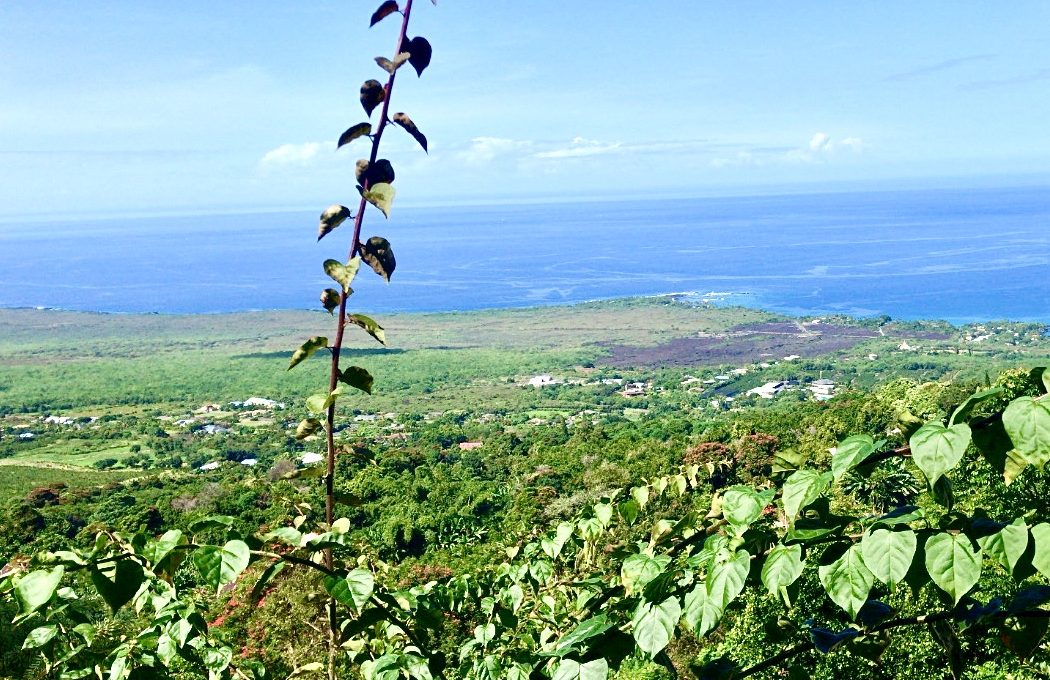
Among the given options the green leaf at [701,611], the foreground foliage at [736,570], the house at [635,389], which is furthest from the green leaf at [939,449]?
the house at [635,389]

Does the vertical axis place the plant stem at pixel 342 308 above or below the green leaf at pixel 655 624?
above

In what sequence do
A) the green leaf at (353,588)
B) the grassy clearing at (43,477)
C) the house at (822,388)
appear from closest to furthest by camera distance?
the green leaf at (353,588) → the grassy clearing at (43,477) → the house at (822,388)

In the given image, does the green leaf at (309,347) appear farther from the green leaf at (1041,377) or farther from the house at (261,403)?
the house at (261,403)

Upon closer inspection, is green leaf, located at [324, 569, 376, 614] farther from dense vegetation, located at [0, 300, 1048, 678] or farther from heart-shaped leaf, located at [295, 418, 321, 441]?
heart-shaped leaf, located at [295, 418, 321, 441]

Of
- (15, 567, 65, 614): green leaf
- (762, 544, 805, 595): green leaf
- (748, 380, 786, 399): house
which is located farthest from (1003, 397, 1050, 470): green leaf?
(748, 380, 786, 399): house

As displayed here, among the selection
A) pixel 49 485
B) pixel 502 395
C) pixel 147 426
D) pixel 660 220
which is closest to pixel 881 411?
pixel 49 485

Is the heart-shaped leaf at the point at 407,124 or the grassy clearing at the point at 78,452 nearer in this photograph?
the heart-shaped leaf at the point at 407,124

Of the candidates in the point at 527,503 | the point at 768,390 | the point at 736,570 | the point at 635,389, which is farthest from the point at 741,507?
the point at 635,389
